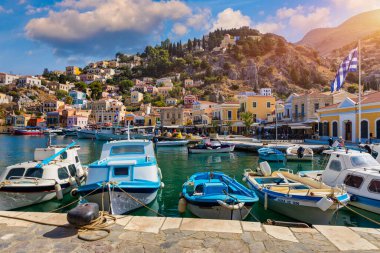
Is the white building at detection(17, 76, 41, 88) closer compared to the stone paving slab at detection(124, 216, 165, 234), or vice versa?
the stone paving slab at detection(124, 216, 165, 234)

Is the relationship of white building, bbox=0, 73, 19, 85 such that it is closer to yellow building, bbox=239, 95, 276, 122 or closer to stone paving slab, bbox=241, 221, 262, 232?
yellow building, bbox=239, 95, 276, 122

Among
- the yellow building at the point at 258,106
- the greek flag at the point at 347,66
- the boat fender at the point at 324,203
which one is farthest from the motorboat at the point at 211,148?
the boat fender at the point at 324,203

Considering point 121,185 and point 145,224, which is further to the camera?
point 121,185

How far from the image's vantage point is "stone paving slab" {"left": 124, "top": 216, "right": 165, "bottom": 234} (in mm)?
6230

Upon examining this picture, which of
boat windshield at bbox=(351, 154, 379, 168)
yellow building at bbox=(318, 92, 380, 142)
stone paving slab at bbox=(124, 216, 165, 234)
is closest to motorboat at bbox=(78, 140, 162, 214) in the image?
stone paving slab at bbox=(124, 216, 165, 234)

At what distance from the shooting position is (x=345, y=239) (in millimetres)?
5711

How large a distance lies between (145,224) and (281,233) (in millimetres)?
3042

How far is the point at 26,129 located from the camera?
10688 centimetres

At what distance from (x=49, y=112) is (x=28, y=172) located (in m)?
115

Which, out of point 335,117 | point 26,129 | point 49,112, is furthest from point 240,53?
point 335,117

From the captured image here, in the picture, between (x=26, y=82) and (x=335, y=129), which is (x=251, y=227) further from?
(x=26, y=82)

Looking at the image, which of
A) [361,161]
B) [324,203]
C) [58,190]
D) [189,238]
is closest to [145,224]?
[189,238]

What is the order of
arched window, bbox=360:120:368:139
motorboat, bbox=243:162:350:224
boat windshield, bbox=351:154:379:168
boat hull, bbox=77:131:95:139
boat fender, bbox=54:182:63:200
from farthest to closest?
boat hull, bbox=77:131:95:139 < arched window, bbox=360:120:368:139 < boat windshield, bbox=351:154:379:168 < boat fender, bbox=54:182:63:200 < motorboat, bbox=243:162:350:224

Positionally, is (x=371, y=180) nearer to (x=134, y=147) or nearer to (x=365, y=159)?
(x=365, y=159)
